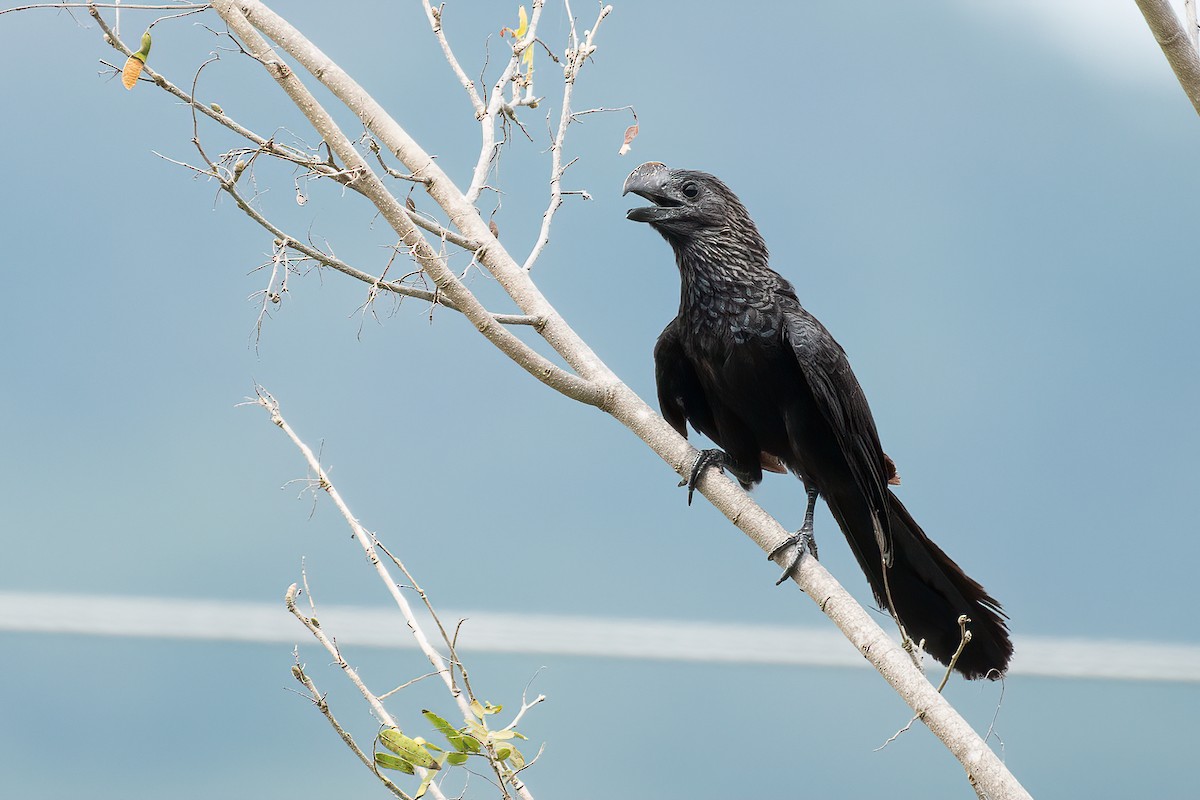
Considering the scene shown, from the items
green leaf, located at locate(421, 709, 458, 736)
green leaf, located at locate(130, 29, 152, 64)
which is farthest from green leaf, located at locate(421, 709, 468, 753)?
green leaf, located at locate(130, 29, 152, 64)

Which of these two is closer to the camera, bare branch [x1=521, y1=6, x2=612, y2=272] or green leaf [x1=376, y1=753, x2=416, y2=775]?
green leaf [x1=376, y1=753, x2=416, y2=775]

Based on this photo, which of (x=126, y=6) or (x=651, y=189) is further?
(x=651, y=189)

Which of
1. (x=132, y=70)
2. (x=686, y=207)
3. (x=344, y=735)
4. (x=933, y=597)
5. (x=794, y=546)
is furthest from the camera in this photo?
(x=686, y=207)

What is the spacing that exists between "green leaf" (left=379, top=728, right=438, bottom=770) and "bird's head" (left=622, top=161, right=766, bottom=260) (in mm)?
1088

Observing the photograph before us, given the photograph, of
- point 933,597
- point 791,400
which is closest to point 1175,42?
point 791,400

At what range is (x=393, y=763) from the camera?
119 cm

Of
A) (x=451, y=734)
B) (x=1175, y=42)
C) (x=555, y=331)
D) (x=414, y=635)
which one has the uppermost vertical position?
(x=555, y=331)

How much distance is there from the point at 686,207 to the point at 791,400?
398 mm

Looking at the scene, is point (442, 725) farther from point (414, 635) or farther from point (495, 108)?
point (495, 108)

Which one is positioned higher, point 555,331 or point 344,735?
point 555,331

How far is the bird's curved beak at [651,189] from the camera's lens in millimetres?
2002

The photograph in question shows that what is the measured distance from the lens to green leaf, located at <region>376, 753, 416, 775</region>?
46.8 inches

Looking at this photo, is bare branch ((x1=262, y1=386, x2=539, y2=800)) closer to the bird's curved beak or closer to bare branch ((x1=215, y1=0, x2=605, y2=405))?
bare branch ((x1=215, y1=0, x2=605, y2=405))

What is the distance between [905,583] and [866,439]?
0.27m
